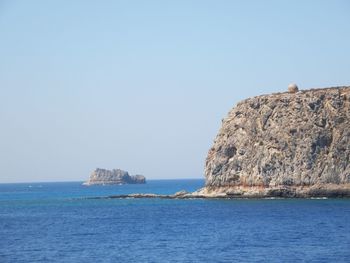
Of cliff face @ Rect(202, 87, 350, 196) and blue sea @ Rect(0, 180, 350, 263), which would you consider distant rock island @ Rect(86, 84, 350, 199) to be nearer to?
cliff face @ Rect(202, 87, 350, 196)

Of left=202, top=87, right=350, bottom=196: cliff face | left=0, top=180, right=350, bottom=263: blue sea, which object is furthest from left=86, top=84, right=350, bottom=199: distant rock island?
left=0, top=180, right=350, bottom=263: blue sea

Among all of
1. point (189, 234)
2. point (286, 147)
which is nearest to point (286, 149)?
point (286, 147)

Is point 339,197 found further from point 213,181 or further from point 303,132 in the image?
point 213,181

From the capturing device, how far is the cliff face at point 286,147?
8612 centimetres

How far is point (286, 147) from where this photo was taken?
3524 inches

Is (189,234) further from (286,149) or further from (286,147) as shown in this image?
(286,147)

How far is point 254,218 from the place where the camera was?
65.4 metres

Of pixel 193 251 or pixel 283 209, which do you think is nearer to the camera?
pixel 193 251

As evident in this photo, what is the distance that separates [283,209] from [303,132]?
1964 centimetres

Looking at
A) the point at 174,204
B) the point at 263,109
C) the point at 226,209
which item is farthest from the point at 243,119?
the point at 226,209

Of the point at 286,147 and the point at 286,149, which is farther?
the point at 286,147

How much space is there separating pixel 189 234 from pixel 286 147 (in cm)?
3900

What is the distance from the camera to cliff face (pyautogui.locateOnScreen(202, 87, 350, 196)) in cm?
8612

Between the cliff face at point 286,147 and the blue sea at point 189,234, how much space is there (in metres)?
4.32
